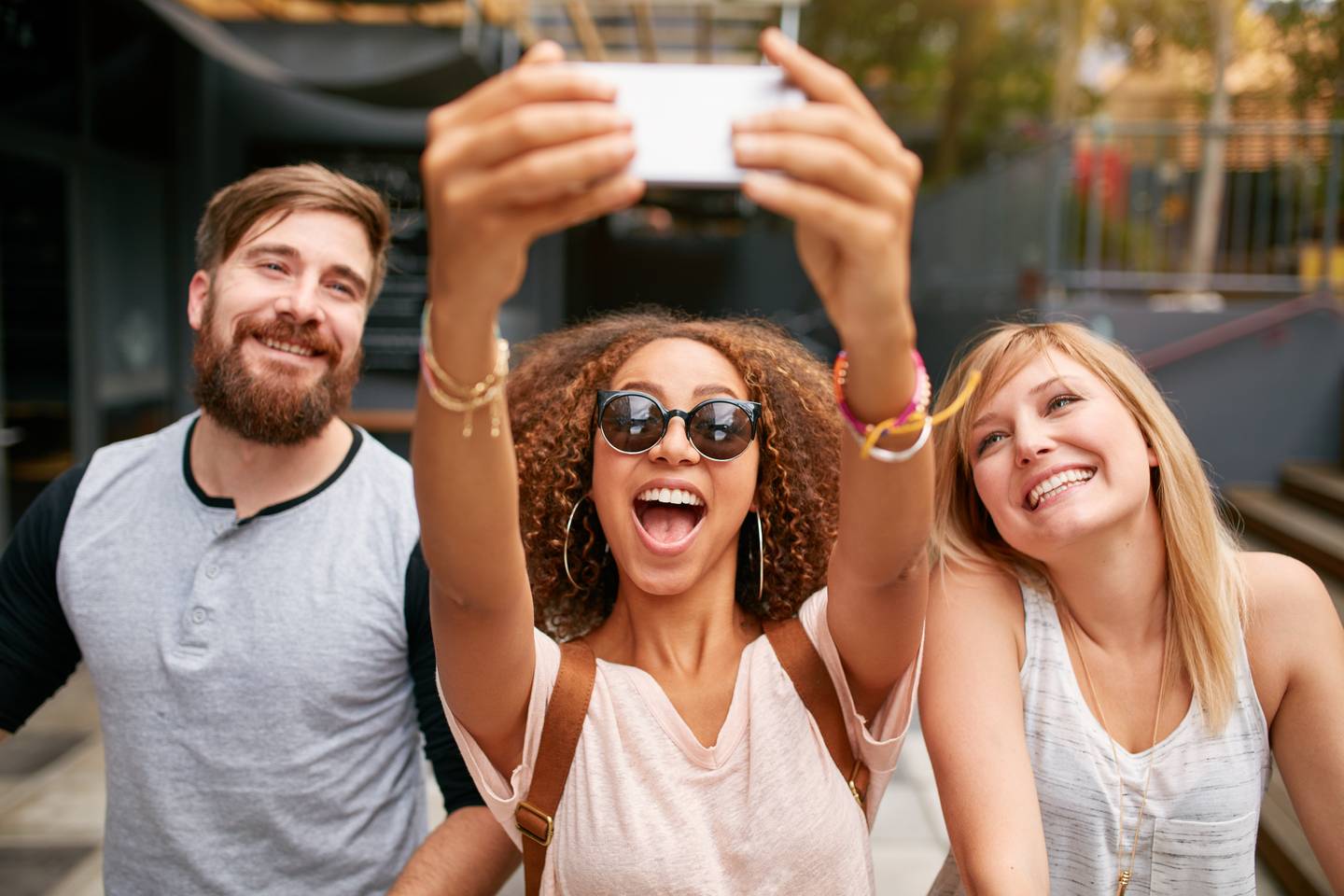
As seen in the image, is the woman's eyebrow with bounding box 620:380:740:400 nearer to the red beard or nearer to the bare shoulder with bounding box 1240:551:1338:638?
the red beard

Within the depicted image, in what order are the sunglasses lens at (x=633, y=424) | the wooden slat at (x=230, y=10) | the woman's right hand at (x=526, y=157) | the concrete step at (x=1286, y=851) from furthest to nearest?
the wooden slat at (x=230, y=10) < the concrete step at (x=1286, y=851) < the sunglasses lens at (x=633, y=424) < the woman's right hand at (x=526, y=157)

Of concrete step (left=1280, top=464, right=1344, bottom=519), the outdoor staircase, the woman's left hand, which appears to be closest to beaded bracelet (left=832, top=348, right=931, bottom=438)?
the woman's left hand

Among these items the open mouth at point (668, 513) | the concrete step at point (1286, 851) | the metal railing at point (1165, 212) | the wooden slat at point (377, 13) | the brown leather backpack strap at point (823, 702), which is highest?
the wooden slat at point (377, 13)

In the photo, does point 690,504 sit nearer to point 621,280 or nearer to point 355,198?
point 355,198

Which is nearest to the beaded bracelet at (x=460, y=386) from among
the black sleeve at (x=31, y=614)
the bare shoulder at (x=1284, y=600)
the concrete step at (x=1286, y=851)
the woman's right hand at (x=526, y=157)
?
the woman's right hand at (x=526, y=157)

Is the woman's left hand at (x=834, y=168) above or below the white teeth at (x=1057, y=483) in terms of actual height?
above

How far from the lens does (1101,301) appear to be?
24.7 ft

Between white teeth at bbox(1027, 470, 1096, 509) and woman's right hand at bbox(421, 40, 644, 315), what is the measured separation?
1010 millimetres

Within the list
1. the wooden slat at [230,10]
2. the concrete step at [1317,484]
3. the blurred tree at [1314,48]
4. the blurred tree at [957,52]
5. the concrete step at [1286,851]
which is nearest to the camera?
the concrete step at [1286,851]

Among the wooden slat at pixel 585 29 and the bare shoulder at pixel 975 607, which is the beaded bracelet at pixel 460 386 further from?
the wooden slat at pixel 585 29

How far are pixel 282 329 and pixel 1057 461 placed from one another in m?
1.40

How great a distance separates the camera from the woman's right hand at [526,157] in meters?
0.87

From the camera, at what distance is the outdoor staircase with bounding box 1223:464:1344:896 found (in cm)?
338

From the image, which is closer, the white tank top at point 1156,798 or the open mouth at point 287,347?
the white tank top at point 1156,798
